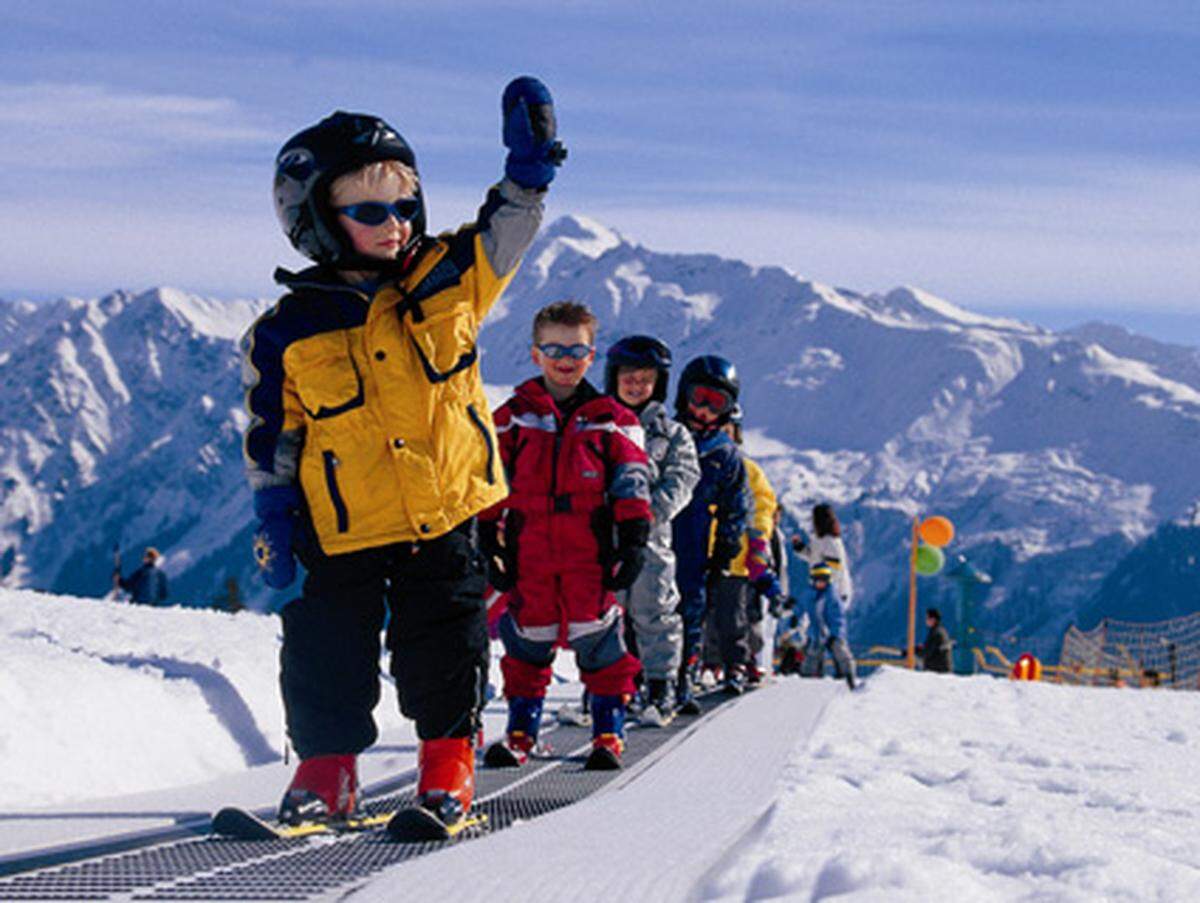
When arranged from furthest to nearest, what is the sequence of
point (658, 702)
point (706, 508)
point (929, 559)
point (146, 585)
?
point (929, 559), point (146, 585), point (706, 508), point (658, 702)

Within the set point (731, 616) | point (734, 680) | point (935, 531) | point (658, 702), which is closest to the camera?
point (658, 702)

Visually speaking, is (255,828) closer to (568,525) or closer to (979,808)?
(979,808)

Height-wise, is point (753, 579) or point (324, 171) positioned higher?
point (324, 171)

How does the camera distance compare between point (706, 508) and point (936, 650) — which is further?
point (936, 650)

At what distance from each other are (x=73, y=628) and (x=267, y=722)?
1.39 metres

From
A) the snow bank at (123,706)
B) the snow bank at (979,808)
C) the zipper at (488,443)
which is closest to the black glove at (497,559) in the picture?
the snow bank at (123,706)

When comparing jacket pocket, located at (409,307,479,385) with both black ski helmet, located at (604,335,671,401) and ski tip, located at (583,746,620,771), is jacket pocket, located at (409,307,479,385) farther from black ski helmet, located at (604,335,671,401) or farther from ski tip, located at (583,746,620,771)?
black ski helmet, located at (604,335,671,401)

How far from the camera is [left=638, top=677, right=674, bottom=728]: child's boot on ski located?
8.09 m

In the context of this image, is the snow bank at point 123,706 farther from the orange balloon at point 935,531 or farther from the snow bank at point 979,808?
the orange balloon at point 935,531

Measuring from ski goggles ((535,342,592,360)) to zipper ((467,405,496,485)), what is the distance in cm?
186

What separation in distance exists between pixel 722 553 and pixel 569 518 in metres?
2.87

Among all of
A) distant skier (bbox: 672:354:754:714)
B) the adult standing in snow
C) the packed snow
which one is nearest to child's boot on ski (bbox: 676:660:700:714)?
distant skier (bbox: 672:354:754:714)

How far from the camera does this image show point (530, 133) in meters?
4.69

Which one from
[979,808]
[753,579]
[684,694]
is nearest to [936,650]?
[753,579]
